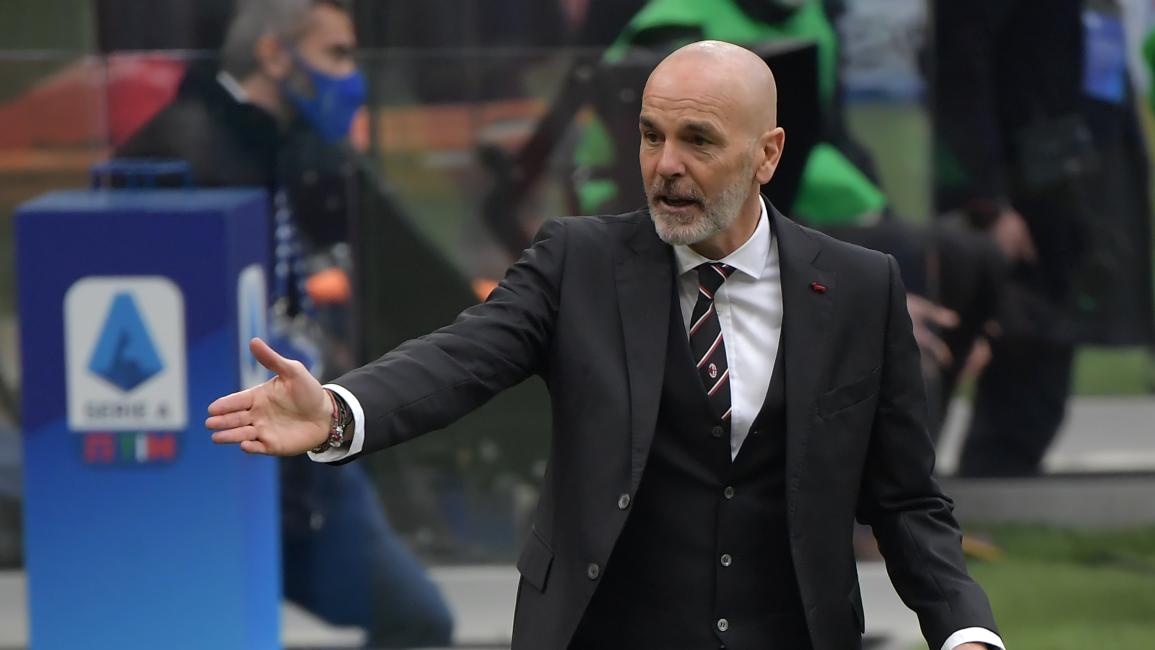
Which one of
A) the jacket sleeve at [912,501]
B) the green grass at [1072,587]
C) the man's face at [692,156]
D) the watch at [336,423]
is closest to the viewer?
the watch at [336,423]

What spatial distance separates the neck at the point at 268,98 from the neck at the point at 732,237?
4109mm

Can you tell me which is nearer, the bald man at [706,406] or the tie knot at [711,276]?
the bald man at [706,406]

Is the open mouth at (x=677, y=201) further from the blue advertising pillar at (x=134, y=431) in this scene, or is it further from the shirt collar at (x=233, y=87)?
the shirt collar at (x=233, y=87)

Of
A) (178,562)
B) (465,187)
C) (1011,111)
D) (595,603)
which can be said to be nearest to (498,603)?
(465,187)

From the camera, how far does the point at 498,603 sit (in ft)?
24.5

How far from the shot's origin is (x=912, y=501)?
340 cm

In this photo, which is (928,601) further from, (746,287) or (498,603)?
(498,603)

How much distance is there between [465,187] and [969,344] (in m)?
2.59

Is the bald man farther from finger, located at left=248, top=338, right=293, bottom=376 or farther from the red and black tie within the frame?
finger, located at left=248, top=338, right=293, bottom=376

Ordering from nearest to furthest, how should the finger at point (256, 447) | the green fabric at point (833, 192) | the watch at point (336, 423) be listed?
the finger at point (256, 447), the watch at point (336, 423), the green fabric at point (833, 192)

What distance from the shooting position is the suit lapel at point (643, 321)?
3.22 meters

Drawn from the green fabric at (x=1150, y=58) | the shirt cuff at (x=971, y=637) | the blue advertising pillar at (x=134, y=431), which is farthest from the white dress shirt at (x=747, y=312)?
the green fabric at (x=1150, y=58)

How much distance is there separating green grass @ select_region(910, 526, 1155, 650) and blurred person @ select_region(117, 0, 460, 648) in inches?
89.1

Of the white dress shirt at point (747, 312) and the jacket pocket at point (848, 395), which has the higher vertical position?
the white dress shirt at point (747, 312)
